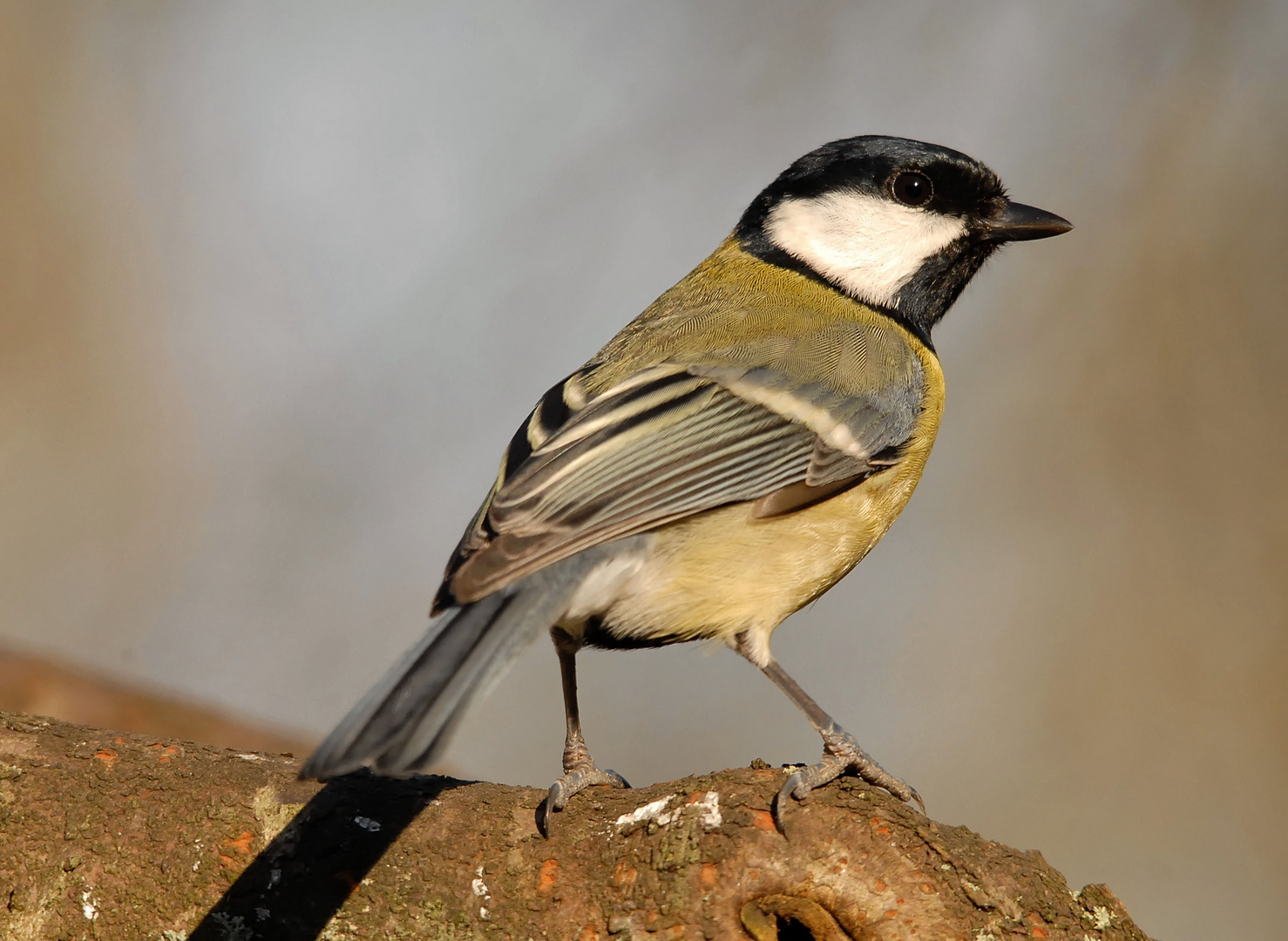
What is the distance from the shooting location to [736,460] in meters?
2.18

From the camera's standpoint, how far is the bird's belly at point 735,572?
83.0 inches

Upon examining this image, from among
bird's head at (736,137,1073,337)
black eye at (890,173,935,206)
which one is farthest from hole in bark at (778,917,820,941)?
black eye at (890,173,935,206)

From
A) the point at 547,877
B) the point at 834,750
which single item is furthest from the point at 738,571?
the point at 547,877

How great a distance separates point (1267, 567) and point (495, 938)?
3278 millimetres

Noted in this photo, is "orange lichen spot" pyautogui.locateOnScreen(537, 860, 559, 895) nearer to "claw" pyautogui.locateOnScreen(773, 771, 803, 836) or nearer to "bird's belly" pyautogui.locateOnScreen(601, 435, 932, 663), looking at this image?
"claw" pyautogui.locateOnScreen(773, 771, 803, 836)

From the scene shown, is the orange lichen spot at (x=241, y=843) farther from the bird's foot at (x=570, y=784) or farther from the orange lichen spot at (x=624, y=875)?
the orange lichen spot at (x=624, y=875)

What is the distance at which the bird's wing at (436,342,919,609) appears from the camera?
6.34 feet

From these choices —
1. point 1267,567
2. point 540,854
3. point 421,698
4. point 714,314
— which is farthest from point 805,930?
point 1267,567

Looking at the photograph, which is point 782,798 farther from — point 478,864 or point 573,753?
point 573,753

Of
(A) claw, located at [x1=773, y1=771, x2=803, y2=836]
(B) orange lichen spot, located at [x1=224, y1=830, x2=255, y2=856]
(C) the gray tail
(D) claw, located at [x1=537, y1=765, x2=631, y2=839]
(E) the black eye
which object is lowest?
(B) orange lichen spot, located at [x1=224, y1=830, x2=255, y2=856]

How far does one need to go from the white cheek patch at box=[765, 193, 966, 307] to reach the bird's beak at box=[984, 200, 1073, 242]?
0.28 ft

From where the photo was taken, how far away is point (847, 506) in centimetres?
227

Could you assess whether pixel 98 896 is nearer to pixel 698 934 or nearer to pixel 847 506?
pixel 698 934

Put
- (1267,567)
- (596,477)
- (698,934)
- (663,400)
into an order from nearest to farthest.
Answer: (698,934) → (596,477) → (663,400) → (1267,567)
